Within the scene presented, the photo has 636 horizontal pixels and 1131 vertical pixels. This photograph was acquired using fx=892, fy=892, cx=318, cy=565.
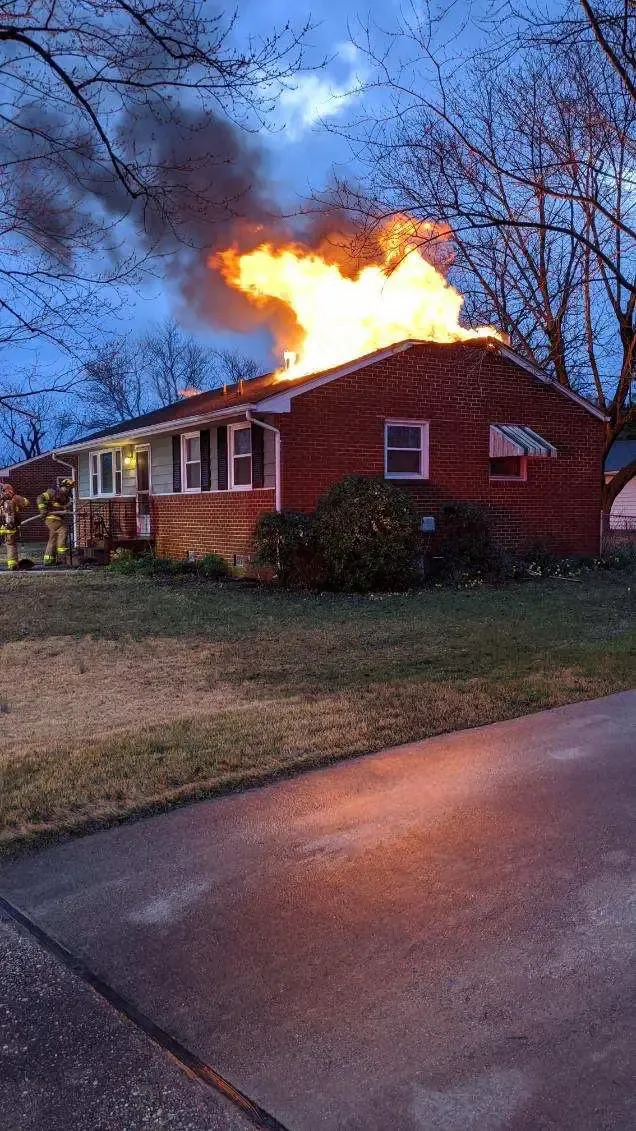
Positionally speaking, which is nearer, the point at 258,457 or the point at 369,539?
the point at 369,539

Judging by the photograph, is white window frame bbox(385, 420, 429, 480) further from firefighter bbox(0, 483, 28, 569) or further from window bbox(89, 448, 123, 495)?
window bbox(89, 448, 123, 495)

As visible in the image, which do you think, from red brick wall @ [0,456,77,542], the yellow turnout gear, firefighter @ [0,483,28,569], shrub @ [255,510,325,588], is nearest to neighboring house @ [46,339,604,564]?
shrub @ [255,510,325,588]

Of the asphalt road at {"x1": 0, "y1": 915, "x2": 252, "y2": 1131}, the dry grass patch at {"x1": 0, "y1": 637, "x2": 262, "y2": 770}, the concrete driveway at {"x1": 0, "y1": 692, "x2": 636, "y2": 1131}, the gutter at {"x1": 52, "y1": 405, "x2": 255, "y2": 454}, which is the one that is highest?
the gutter at {"x1": 52, "y1": 405, "x2": 255, "y2": 454}

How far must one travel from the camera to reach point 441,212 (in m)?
9.31

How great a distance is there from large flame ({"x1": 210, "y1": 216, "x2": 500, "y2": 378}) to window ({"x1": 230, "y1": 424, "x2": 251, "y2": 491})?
59.8 inches

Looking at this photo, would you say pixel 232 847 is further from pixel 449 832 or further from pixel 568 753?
pixel 568 753

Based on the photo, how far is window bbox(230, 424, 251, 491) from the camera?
1698 centimetres

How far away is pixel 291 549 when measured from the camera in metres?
14.5

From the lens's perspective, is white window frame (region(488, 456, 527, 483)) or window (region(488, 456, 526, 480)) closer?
white window frame (region(488, 456, 527, 483))

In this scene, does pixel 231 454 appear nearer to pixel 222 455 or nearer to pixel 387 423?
pixel 222 455

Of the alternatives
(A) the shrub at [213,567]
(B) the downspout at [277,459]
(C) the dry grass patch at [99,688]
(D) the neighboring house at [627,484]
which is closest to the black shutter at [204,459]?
(A) the shrub at [213,567]

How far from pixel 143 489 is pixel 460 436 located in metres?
8.78

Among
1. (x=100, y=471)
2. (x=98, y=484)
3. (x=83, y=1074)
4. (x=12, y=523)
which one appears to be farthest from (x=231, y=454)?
(x=83, y=1074)

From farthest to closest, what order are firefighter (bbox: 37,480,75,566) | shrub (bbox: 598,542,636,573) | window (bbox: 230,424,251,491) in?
1. firefighter (bbox: 37,480,75,566)
2. shrub (bbox: 598,542,636,573)
3. window (bbox: 230,424,251,491)
